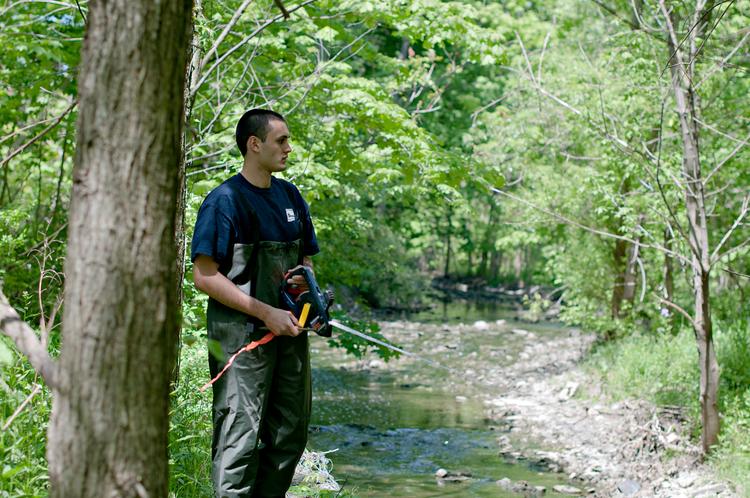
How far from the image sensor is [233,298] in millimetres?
3545

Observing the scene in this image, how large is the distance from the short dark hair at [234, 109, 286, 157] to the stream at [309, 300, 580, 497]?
9.35ft

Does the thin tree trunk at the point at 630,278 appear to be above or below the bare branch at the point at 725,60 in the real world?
below

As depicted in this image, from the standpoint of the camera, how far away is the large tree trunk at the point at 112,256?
1923mm

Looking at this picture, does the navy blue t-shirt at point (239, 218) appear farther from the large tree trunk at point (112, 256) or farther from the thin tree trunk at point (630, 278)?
the thin tree trunk at point (630, 278)

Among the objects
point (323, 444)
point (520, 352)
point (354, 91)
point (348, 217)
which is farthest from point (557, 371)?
point (354, 91)

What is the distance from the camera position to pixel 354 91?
27.7 feet

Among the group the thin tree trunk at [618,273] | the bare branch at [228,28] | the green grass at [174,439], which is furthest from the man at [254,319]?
the thin tree trunk at [618,273]

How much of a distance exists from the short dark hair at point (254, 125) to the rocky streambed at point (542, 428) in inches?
159

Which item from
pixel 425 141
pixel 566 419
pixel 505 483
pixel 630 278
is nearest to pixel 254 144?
pixel 505 483

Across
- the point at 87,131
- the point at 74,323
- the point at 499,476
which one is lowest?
the point at 499,476

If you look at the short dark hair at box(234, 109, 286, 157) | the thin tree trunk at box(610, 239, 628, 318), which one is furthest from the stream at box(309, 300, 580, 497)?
the short dark hair at box(234, 109, 286, 157)

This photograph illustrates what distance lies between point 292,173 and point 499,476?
11.0ft

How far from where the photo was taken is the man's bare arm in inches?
139

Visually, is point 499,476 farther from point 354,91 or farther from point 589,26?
point 589,26
